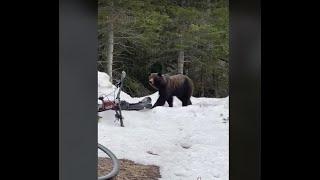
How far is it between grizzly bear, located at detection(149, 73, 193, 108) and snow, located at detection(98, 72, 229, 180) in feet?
0.19

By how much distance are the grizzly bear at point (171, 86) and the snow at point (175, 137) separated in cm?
6

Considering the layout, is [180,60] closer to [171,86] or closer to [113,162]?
[171,86]

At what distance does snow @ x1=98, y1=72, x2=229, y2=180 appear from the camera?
3.20 m

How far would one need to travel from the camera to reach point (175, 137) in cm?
328

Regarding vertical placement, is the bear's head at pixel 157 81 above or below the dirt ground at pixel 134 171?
above

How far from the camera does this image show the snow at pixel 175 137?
3.20 metres
